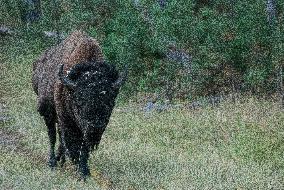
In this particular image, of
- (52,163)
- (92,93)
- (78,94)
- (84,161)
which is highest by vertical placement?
(92,93)

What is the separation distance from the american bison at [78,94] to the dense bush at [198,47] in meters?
8.34

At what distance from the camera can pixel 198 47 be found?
64.6 feet

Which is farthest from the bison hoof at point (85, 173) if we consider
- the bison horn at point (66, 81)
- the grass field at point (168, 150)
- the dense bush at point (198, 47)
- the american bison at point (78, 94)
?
the dense bush at point (198, 47)

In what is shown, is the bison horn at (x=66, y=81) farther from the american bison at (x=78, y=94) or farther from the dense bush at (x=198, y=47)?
the dense bush at (x=198, y=47)

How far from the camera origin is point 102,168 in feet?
35.1

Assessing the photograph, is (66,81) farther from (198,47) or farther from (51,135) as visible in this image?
(198,47)

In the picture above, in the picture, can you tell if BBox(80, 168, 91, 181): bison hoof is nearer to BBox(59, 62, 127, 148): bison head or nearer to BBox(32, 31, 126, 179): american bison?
BBox(32, 31, 126, 179): american bison

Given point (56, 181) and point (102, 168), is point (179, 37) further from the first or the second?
point (56, 181)

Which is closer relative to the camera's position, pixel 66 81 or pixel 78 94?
pixel 78 94

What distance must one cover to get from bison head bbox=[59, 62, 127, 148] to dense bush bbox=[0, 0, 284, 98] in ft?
29.5

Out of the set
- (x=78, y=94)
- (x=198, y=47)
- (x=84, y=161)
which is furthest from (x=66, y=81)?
(x=198, y=47)

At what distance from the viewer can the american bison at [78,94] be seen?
9.37 meters

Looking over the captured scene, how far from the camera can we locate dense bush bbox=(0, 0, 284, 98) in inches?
735

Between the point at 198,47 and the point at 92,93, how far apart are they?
1083 centimetres
